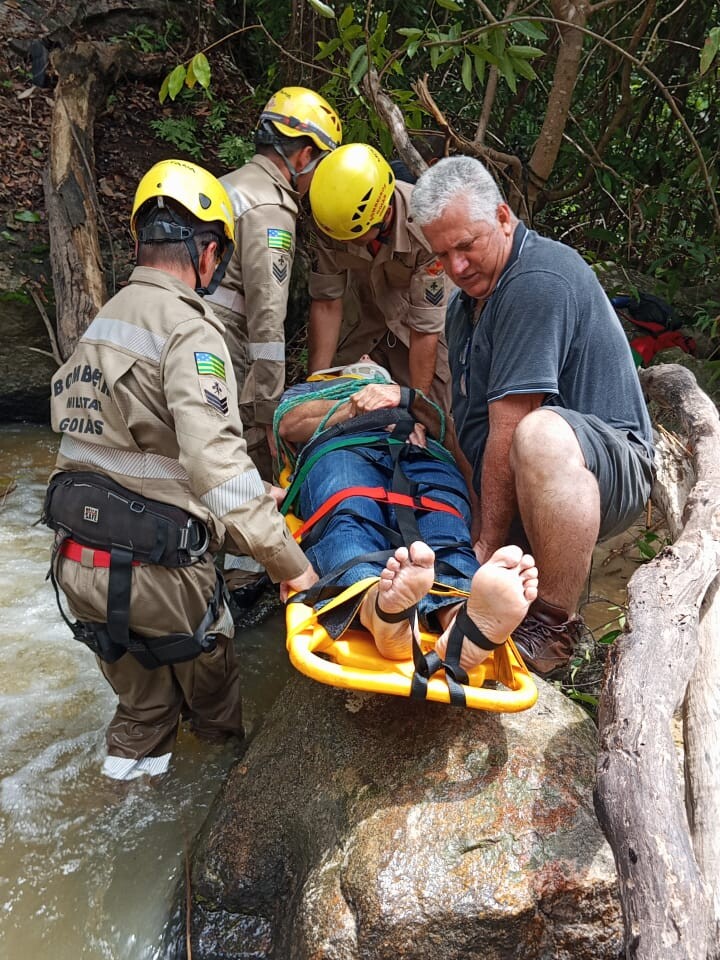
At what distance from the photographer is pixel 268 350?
148 inches

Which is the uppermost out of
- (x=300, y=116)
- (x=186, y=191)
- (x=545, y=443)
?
(x=300, y=116)

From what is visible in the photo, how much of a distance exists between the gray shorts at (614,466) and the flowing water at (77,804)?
173 cm

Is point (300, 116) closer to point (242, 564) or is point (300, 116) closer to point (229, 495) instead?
point (242, 564)

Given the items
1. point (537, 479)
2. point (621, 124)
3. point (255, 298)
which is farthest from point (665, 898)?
point (621, 124)

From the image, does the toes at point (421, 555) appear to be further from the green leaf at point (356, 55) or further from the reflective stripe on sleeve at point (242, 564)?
the green leaf at point (356, 55)

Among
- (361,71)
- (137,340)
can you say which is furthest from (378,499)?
(361,71)

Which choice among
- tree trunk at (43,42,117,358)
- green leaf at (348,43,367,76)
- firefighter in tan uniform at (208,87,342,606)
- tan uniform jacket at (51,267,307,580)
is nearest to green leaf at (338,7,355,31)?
green leaf at (348,43,367,76)

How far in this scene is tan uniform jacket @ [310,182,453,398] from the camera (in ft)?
12.6

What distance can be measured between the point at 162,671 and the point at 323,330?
2.18m

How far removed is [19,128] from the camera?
6473 mm

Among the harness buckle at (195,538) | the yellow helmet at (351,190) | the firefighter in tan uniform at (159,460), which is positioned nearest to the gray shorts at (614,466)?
the firefighter in tan uniform at (159,460)

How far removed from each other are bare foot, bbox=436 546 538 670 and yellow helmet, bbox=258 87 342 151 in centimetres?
273

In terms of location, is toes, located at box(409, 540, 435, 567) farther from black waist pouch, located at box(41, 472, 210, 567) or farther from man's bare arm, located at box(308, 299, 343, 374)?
man's bare arm, located at box(308, 299, 343, 374)

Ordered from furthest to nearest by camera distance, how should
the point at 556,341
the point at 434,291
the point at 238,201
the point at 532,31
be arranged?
1. the point at 434,291
2. the point at 532,31
3. the point at 238,201
4. the point at 556,341
